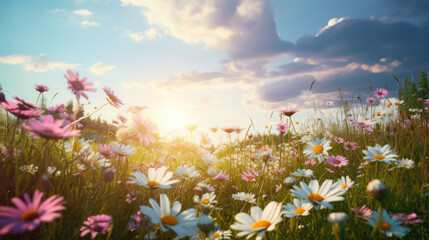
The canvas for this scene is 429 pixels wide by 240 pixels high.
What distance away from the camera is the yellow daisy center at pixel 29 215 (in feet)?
2.37

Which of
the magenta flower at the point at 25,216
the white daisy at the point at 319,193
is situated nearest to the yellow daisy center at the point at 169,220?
the magenta flower at the point at 25,216

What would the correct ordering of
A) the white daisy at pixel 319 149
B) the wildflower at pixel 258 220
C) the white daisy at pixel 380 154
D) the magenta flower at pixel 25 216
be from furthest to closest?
the white daisy at pixel 319 149, the white daisy at pixel 380 154, the wildflower at pixel 258 220, the magenta flower at pixel 25 216

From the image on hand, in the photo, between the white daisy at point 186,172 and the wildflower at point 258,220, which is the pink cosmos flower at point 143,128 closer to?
the white daisy at point 186,172

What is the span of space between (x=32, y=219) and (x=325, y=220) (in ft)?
4.80

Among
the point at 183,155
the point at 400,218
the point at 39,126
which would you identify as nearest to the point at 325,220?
the point at 400,218

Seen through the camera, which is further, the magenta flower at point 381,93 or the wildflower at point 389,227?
the magenta flower at point 381,93

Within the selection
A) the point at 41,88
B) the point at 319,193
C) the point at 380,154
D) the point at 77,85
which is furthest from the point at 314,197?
the point at 41,88

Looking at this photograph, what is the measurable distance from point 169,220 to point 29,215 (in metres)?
0.48

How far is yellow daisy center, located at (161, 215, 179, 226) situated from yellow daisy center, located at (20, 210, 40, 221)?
0.45 meters

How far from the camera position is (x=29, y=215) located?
73cm

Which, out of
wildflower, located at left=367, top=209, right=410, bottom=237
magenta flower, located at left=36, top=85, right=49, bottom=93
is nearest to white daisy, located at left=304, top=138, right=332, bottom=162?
wildflower, located at left=367, top=209, right=410, bottom=237

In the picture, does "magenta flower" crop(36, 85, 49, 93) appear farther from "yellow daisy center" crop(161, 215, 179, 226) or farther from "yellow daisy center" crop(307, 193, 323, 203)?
"yellow daisy center" crop(307, 193, 323, 203)

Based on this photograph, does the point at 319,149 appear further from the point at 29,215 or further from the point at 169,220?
the point at 29,215

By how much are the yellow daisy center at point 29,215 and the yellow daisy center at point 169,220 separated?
1.46 ft
